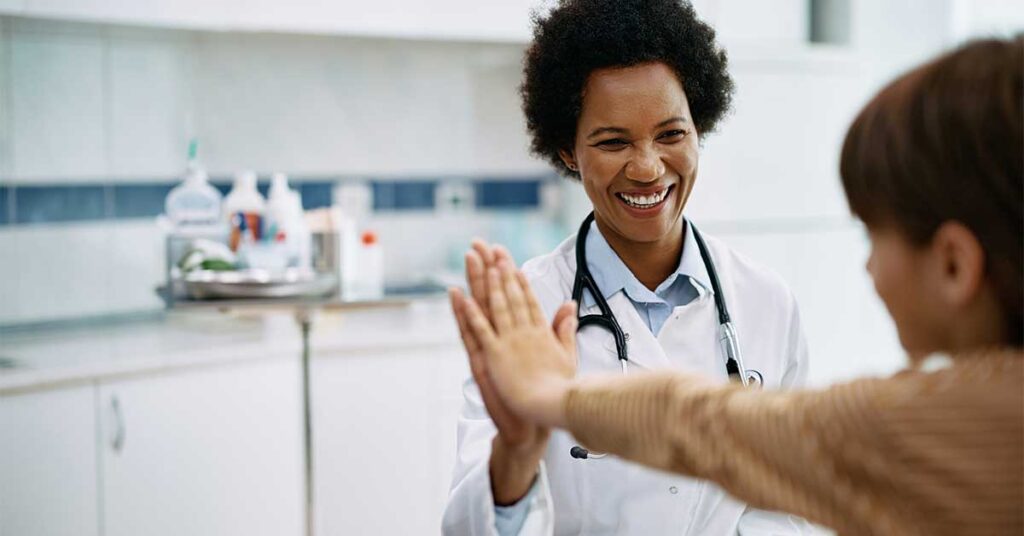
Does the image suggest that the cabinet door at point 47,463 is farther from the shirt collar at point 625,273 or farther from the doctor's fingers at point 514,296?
the doctor's fingers at point 514,296

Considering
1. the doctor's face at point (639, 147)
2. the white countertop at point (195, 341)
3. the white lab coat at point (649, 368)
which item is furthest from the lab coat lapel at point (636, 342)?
the white countertop at point (195, 341)

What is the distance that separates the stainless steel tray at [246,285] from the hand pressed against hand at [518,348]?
5.46 ft

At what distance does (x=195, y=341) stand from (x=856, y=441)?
2.41 metres

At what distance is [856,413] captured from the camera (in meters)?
0.81

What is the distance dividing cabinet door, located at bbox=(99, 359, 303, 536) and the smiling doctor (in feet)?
4.98

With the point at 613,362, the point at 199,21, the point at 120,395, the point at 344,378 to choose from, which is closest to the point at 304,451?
the point at 344,378

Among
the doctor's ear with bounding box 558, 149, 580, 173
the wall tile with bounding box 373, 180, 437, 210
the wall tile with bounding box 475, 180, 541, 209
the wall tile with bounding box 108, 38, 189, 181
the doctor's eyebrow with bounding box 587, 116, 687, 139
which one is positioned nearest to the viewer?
the doctor's eyebrow with bounding box 587, 116, 687, 139

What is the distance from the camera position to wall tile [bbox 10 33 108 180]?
300cm

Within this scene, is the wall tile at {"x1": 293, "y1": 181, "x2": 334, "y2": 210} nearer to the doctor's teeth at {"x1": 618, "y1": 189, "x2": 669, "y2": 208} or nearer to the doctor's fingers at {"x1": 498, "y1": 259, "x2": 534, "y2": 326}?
the doctor's teeth at {"x1": 618, "y1": 189, "x2": 669, "y2": 208}

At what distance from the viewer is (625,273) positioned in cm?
153

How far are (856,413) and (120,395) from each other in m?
2.24

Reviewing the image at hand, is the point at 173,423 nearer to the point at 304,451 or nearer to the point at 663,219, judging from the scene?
the point at 304,451

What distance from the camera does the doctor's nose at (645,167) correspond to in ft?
4.83

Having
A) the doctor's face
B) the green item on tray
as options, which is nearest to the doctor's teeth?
the doctor's face
